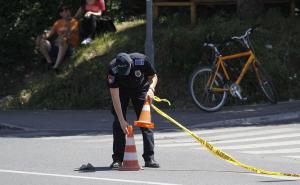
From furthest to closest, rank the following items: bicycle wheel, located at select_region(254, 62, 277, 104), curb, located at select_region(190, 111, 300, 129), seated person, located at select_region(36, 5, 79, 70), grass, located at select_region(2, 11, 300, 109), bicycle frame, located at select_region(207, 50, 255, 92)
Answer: seated person, located at select_region(36, 5, 79, 70), grass, located at select_region(2, 11, 300, 109), bicycle wheel, located at select_region(254, 62, 277, 104), bicycle frame, located at select_region(207, 50, 255, 92), curb, located at select_region(190, 111, 300, 129)

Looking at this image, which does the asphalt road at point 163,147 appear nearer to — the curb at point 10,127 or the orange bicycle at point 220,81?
the curb at point 10,127

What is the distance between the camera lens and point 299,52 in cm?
1714

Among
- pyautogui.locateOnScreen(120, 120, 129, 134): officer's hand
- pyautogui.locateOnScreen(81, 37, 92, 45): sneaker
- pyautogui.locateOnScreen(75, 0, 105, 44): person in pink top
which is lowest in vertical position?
pyautogui.locateOnScreen(120, 120, 129, 134): officer's hand

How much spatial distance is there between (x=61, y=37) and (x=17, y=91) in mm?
1561

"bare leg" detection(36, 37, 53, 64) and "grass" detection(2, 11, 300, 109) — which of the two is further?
"bare leg" detection(36, 37, 53, 64)

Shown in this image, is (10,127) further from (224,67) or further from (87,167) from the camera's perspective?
(87,167)

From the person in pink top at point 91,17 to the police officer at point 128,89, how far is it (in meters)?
8.96

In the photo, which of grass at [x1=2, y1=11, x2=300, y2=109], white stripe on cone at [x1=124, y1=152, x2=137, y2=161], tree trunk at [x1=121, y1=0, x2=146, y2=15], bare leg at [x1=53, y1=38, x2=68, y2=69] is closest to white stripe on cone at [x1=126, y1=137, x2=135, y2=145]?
white stripe on cone at [x1=124, y1=152, x2=137, y2=161]

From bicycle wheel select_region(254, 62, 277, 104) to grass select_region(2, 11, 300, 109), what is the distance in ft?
1.54

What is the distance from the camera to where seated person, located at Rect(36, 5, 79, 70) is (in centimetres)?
1880

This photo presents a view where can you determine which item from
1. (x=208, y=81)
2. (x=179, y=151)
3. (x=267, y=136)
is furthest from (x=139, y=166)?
(x=208, y=81)

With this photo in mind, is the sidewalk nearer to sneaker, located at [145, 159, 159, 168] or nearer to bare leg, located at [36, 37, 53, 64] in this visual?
bare leg, located at [36, 37, 53, 64]

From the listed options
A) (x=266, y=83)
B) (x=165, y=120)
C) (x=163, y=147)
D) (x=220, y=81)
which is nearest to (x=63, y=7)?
(x=165, y=120)

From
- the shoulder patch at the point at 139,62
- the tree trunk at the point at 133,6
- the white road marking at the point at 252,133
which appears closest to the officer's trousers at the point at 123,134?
the shoulder patch at the point at 139,62
